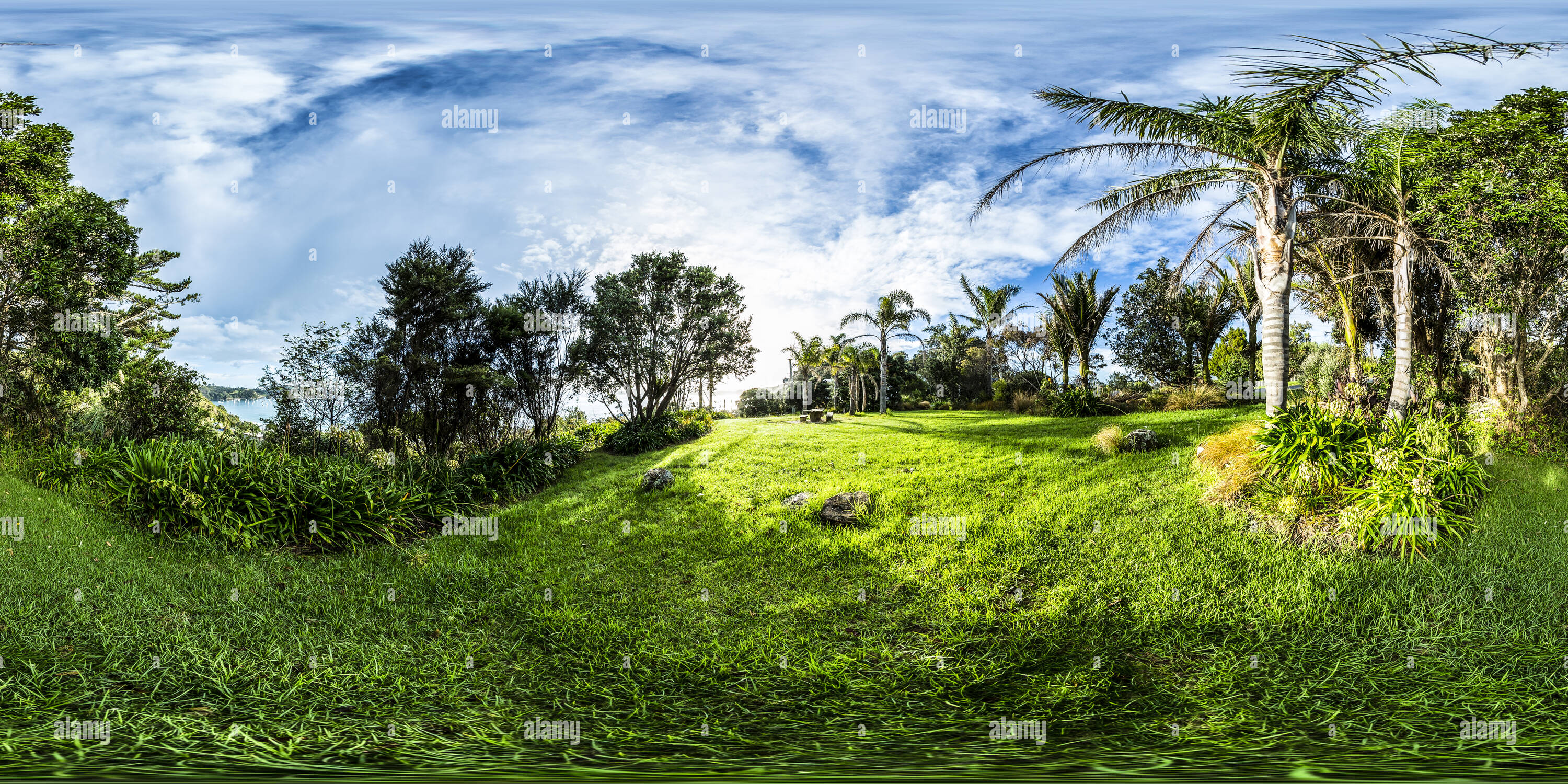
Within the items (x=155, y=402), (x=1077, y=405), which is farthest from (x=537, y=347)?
(x=1077, y=405)

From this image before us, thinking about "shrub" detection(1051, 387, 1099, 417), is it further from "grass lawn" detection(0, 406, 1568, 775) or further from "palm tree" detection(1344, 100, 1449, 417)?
"grass lawn" detection(0, 406, 1568, 775)

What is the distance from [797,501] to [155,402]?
31.6 feet

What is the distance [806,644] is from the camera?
12.4ft

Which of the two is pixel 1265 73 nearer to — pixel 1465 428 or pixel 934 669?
pixel 1465 428

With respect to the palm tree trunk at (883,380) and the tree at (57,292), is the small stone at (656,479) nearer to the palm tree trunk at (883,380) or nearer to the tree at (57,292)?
the tree at (57,292)

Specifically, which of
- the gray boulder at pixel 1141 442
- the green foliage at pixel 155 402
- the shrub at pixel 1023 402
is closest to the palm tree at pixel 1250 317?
the shrub at pixel 1023 402

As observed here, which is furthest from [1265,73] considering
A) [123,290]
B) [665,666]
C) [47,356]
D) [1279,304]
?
[47,356]

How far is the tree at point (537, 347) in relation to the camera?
10.4 metres

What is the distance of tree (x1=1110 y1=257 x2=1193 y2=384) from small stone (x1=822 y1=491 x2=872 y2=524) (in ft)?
68.9

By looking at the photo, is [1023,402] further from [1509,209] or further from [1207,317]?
[1509,209]

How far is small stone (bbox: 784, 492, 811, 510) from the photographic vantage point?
6305 mm

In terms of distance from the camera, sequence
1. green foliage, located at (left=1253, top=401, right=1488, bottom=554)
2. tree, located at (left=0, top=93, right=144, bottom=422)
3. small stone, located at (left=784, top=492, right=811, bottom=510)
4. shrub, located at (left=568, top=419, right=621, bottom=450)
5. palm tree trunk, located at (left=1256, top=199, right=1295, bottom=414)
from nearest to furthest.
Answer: green foliage, located at (left=1253, top=401, right=1488, bottom=554)
small stone, located at (left=784, top=492, right=811, bottom=510)
tree, located at (left=0, top=93, right=144, bottom=422)
palm tree trunk, located at (left=1256, top=199, right=1295, bottom=414)
shrub, located at (left=568, top=419, right=621, bottom=450)

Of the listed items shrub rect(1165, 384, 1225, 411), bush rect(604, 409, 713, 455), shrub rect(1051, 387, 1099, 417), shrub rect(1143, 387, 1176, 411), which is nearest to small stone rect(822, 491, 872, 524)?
bush rect(604, 409, 713, 455)

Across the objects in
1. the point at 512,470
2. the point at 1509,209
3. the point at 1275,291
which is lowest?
the point at 512,470
